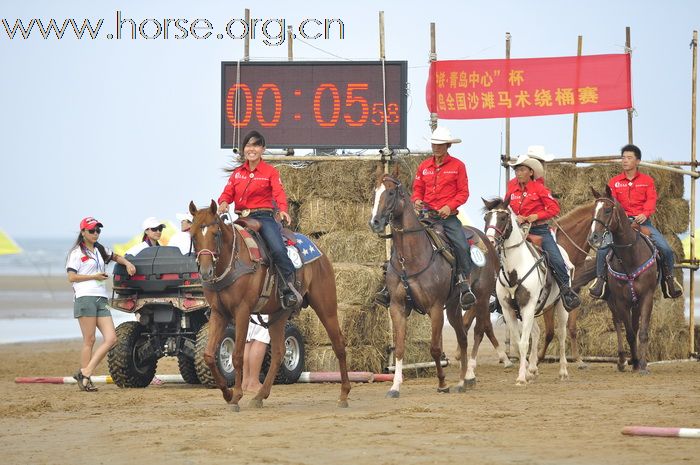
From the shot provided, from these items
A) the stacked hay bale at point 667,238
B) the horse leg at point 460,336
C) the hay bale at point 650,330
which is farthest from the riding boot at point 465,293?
the stacked hay bale at point 667,238

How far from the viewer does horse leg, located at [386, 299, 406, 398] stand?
1480 centimetres

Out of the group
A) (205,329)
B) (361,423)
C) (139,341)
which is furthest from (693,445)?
(139,341)

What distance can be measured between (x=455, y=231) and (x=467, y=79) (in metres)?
5.40

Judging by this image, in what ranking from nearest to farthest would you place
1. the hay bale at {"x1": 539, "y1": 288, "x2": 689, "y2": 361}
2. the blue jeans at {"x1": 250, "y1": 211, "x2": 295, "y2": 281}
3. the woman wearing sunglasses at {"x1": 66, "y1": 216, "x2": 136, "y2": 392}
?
the blue jeans at {"x1": 250, "y1": 211, "x2": 295, "y2": 281}
the woman wearing sunglasses at {"x1": 66, "y1": 216, "x2": 136, "y2": 392}
the hay bale at {"x1": 539, "y1": 288, "x2": 689, "y2": 361}

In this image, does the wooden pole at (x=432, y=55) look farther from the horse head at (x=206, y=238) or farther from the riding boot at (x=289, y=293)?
the horse head at (x=206, y=238)

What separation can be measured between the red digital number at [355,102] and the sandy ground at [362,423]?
3.91 m

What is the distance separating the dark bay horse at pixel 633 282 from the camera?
1844 cm

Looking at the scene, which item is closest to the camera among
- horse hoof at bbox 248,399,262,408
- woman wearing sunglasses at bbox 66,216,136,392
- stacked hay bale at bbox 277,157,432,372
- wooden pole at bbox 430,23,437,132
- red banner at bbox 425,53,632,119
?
horse hoof at bbox 248,399,262,408

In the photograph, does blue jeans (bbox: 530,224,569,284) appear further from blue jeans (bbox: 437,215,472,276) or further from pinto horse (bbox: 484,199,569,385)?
blue jeans (bbox: 437,215,472,276)

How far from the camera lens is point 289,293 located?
1392cm

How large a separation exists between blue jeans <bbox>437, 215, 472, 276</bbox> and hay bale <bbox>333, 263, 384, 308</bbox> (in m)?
2.56

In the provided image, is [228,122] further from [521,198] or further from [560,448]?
[560,448]

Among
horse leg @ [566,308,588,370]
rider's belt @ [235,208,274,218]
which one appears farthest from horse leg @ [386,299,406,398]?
horse leg @ [566,308,588,370]

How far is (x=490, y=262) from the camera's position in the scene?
16375mm
